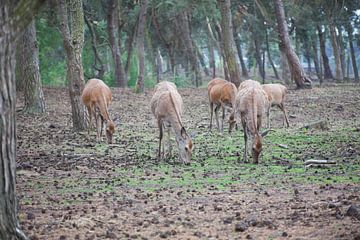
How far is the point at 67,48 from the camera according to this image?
16.5 meters

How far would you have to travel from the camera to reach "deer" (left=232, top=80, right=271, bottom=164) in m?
12.1

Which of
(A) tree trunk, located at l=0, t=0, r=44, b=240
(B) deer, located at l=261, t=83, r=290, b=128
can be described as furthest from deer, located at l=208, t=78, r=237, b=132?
(A) tree trunk, located at l=0, t=0, r=44, b=240

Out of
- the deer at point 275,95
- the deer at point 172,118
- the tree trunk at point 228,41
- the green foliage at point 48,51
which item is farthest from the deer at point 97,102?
the green foliage at point 48,51

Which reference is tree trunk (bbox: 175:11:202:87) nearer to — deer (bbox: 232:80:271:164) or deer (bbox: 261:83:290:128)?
deer (bbox: 261:83:290:128)

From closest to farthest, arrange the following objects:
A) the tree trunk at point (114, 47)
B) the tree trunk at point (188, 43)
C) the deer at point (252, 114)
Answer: the deer at point (252, 114)
the tree trunk at point (114, 47)
the tree trunk at point (188, 43)

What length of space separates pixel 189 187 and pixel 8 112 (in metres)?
4.35

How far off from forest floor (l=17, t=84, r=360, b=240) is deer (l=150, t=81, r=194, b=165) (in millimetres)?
302

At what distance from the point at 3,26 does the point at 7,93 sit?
58cm

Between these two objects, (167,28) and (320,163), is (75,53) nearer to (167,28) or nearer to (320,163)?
(320,163)

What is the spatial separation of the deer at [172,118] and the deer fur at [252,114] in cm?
111

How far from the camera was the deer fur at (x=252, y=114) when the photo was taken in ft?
39.6

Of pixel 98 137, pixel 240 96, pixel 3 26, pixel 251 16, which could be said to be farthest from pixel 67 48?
pixel 251 16

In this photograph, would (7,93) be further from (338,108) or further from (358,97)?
(358,97)

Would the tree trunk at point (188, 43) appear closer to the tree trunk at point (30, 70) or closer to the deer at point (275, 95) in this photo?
the tree trunk at point (30, 70)
